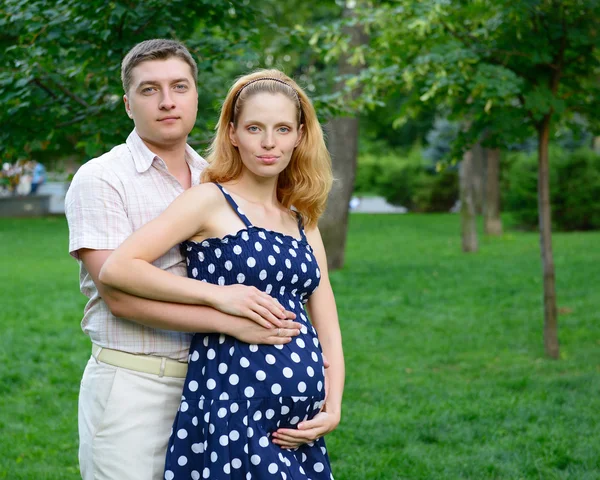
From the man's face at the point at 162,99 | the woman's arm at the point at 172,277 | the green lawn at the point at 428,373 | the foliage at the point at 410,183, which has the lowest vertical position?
the green lawn at the point at 428,373

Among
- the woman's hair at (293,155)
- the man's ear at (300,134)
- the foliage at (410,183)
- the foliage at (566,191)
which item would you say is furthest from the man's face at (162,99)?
the foliage at (410,183)

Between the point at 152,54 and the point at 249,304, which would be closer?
the point at 249,304

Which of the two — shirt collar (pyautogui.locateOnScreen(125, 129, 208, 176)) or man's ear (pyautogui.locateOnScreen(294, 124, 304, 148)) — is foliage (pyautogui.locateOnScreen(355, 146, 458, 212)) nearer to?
man's ear (pyautogui.locateOnScreen(294, 124, 304, 148))

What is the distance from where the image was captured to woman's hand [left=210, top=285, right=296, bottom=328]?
242cm

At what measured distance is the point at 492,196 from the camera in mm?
18844

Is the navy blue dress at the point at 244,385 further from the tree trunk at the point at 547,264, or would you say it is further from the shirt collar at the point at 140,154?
the tree trunk at the point at 547,264

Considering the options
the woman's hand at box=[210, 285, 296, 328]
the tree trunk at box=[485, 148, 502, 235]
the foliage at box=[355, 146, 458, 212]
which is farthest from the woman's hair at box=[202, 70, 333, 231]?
the foliage at box=[355, 146, 458, 212]

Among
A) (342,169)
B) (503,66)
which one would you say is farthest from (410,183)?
(503,66)

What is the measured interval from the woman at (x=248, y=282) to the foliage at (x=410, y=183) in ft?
89.6

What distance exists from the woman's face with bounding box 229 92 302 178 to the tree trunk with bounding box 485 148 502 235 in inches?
659

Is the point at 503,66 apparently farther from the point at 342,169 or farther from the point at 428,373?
the point at 342,169

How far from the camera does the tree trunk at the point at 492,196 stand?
19000 millimetres

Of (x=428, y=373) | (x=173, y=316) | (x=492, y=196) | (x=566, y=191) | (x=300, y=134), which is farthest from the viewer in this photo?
(x=566, y=191)

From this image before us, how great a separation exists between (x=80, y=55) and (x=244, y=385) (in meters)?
2.75
